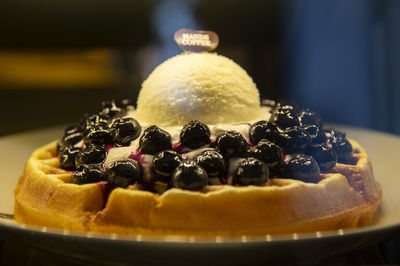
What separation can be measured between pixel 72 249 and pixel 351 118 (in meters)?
3.63

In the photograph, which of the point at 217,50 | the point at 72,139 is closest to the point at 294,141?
the point at 72,139

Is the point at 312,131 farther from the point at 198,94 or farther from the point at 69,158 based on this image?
the point at 69,158

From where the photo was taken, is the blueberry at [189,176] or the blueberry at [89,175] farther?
the blueberry at [89,175]

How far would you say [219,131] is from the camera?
181 centimetres

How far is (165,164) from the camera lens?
5.15 ft

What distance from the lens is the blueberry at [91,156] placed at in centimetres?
177

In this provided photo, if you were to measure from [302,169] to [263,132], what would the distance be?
0.69 feet

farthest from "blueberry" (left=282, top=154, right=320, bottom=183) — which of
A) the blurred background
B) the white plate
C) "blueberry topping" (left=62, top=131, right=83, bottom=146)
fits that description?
the blurred background

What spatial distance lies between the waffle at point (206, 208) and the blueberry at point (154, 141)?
17 cm

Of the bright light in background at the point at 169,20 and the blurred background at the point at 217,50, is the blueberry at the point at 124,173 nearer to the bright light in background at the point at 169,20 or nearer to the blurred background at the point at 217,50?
the blurred background at the point at 217,50

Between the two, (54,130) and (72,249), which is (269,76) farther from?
(72,249)

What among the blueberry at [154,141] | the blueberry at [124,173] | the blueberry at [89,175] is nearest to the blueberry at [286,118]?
the blueberry at [154,141]

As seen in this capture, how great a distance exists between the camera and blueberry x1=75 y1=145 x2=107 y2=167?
1.77 m

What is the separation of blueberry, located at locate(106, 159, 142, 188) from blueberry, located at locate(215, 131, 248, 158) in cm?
31
